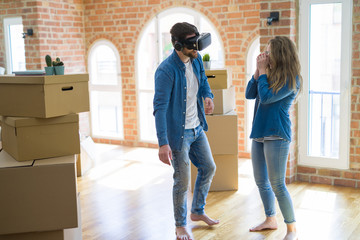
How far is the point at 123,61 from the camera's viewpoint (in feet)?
22.2

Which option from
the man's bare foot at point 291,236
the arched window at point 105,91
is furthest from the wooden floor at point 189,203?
the arched window at point 105,91

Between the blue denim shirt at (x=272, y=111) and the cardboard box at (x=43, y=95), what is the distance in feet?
3.77

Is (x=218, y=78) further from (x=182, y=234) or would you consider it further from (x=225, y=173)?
(x=182, y=234)

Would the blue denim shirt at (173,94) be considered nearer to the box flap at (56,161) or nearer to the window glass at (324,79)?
the box flap at (56,161)

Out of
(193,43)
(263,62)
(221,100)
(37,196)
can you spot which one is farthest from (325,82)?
(37,196)

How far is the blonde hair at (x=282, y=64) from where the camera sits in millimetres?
2914

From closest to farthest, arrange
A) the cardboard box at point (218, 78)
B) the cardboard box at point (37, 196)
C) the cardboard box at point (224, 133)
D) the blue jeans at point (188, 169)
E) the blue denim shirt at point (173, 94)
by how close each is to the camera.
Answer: the cardboard box at point (37, 196) < the blue denim shirt at point (173, 94) < the blue jeans at point (188, 169) < the cardboard box at point (218, 78) < the cardboard box at point (224, 133)

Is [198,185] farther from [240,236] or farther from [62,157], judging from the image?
[62,157]

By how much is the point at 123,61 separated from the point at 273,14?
293 cm

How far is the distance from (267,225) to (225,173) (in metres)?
1.09

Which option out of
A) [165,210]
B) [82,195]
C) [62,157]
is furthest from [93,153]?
[62,157]

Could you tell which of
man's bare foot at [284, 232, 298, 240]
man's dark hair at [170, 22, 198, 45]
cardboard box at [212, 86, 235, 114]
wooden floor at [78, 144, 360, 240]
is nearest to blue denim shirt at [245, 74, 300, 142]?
man's dark hair at [170, 22, 198, 45]

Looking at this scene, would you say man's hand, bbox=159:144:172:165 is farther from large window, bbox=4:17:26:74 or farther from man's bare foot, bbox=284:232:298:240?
large window, bbox=4:17:26:74

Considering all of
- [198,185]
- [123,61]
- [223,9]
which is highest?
[223,9]
